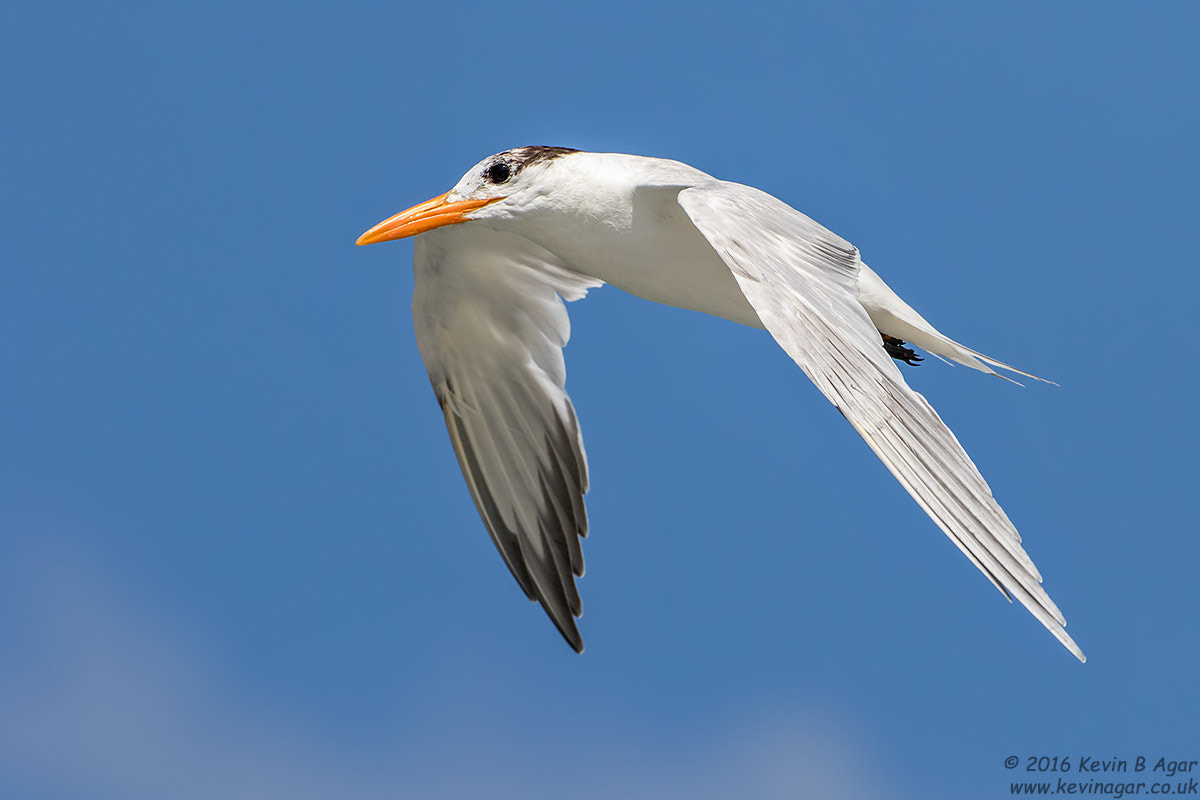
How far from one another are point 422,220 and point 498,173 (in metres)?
0.47

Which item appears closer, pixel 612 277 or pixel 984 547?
pixel 984 547

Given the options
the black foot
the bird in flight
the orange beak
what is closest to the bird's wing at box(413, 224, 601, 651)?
the bird in flight

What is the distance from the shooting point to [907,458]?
4582 mm

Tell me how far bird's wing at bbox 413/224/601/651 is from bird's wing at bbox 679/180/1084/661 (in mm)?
2148

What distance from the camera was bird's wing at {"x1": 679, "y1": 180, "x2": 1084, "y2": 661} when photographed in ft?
14.2

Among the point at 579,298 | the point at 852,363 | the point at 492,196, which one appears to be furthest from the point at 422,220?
the point at 852,363

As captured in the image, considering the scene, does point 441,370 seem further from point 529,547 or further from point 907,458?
point 907,458

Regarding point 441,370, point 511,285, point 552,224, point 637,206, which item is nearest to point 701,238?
point 637,206

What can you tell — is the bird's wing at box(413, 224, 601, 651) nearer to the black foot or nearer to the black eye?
the black eye

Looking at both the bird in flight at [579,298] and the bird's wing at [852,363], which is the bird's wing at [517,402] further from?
the bird's wing at [852,363]

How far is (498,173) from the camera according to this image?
23.0 feet

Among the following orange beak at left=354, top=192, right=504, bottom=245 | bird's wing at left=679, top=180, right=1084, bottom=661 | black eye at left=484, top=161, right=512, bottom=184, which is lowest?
bird's wing at left=679, top=180, right=1084, bottom=661

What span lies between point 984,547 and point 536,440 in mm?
4418

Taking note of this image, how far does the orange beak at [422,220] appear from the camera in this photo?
698cm
